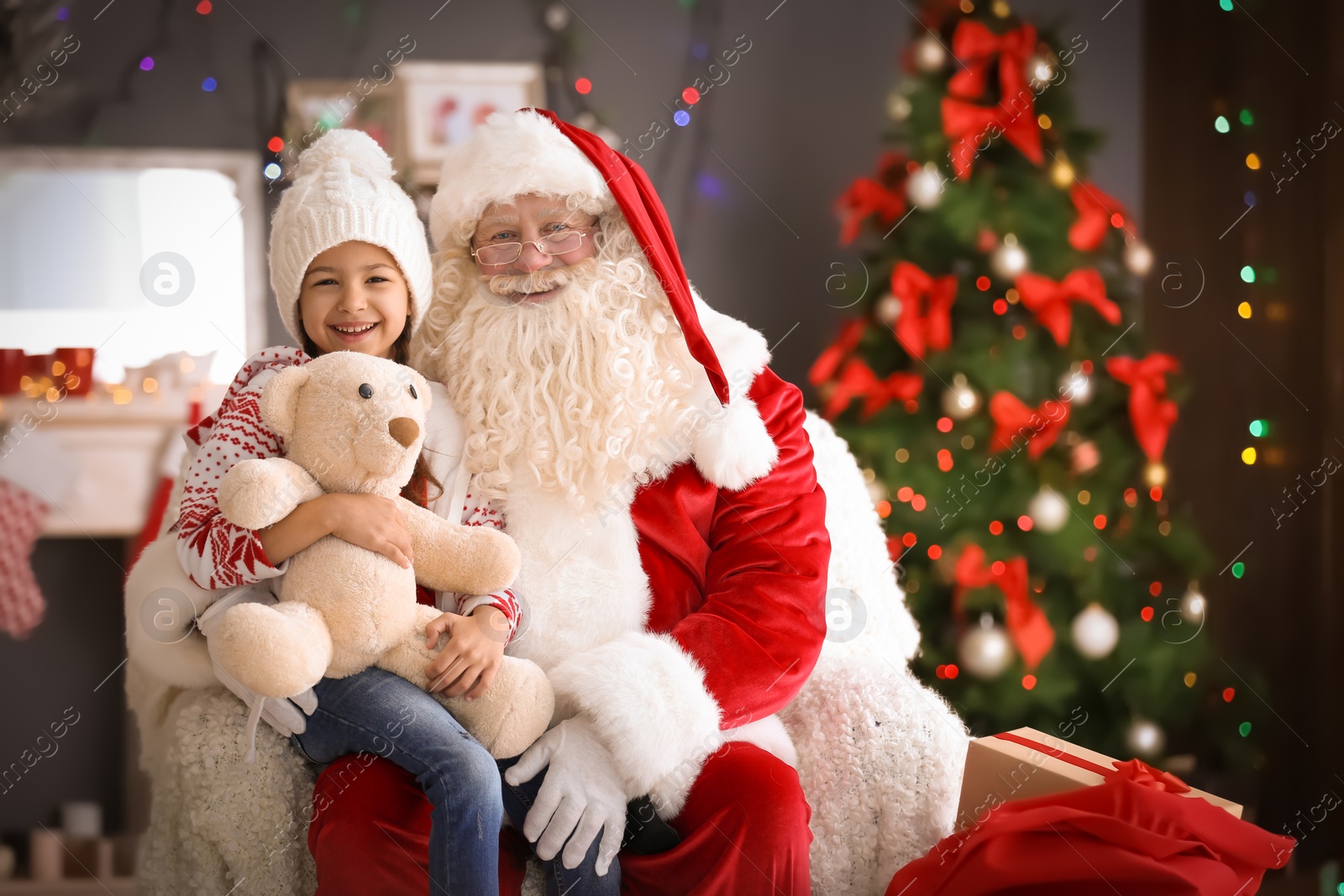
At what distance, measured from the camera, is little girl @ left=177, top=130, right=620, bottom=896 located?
1510mm

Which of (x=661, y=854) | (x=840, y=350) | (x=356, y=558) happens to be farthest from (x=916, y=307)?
(x=356, y=558)

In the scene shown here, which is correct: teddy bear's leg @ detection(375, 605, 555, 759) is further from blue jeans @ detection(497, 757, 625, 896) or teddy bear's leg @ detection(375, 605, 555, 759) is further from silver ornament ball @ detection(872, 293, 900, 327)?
silver ornament ball @ detection(872, 293, 900, 327)

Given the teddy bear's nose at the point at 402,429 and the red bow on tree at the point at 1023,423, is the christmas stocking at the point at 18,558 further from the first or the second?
the red bow on tree at the point at 1023,423

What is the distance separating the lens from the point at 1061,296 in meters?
2.75

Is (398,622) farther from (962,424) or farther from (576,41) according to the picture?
(576,41)

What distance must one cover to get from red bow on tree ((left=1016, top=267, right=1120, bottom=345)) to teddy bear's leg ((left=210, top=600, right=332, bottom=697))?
6.79 feet

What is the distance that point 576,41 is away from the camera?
10.2ft

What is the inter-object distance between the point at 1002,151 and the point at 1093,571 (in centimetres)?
118

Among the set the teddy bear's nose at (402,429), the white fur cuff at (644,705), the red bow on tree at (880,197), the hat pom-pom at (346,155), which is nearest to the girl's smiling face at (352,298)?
the hat pom-pom at (346,155)

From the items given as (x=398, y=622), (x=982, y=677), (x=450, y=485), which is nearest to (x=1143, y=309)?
(x=982, y=677)

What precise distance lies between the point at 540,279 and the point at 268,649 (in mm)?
837

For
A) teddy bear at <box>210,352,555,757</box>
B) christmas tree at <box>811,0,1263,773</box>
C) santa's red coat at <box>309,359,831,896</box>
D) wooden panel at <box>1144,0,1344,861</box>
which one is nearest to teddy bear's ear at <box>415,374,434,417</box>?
teddy bear at <box>210,352,555,757</box>

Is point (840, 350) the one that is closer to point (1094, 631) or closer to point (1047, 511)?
point (1047, 511)

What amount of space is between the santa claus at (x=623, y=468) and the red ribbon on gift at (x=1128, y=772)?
0.45m
